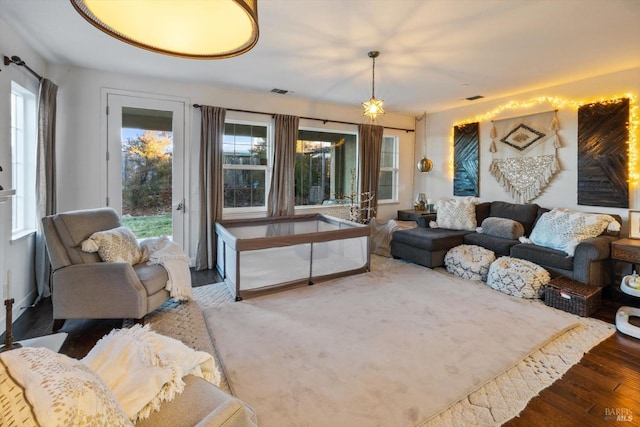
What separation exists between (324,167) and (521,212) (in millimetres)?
3138

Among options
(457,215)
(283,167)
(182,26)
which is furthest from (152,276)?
(457,215)

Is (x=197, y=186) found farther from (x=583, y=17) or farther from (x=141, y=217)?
(x=583, y=17)

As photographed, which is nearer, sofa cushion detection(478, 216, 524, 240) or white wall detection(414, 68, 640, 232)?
white wall detection(414, 68, 640, 232)

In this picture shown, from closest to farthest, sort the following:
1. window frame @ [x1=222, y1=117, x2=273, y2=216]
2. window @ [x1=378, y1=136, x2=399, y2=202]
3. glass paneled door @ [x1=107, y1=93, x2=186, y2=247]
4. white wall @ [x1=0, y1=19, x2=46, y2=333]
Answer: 1. white wall @ [x1=0, y1=19, x2=46, y2=333]
2. glass paneled door @ [x1=107, y1=93, x2=186, y2=247]
3. window frame @ [x1=222, y1=117, x2=273, y2=216]
4. window @ [x1=378, y1=136, x2=399, y2=202]

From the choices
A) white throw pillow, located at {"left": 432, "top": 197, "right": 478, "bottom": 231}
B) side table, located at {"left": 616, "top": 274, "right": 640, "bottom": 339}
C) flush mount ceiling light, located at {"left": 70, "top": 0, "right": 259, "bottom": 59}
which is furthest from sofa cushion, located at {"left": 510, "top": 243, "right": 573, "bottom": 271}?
flush mount ceiling light, located at {"left": 70, "top": 0, "right": 259, "bottom": 59}

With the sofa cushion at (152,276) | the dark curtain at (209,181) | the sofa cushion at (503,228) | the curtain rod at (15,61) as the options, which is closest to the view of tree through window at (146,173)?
the dark curtain at (209,181)

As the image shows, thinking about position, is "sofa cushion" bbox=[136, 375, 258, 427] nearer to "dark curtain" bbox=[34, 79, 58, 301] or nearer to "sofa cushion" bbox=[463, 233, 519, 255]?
"dark curtain" bbox=[34, 79, 58, 301]

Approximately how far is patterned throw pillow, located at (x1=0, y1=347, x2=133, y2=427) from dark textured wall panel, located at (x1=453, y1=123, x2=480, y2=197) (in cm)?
566

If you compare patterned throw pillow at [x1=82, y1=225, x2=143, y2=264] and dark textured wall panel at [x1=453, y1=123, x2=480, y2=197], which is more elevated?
dark textured wall panel at [x1=453, y1=123, x2=480, y2=197]

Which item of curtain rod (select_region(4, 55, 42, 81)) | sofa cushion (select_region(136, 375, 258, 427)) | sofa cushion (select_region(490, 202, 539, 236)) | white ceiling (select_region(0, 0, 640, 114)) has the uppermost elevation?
white ceiling (select_region(0, 0, 640, 114))

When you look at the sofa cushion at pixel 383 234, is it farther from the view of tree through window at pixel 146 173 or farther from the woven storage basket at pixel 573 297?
the view of tree through window at pixel 146 173

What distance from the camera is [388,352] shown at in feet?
7.73

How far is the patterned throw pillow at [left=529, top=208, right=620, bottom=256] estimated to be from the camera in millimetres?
3477

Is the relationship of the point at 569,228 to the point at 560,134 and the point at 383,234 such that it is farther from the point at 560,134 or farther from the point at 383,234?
the point at 383,234
